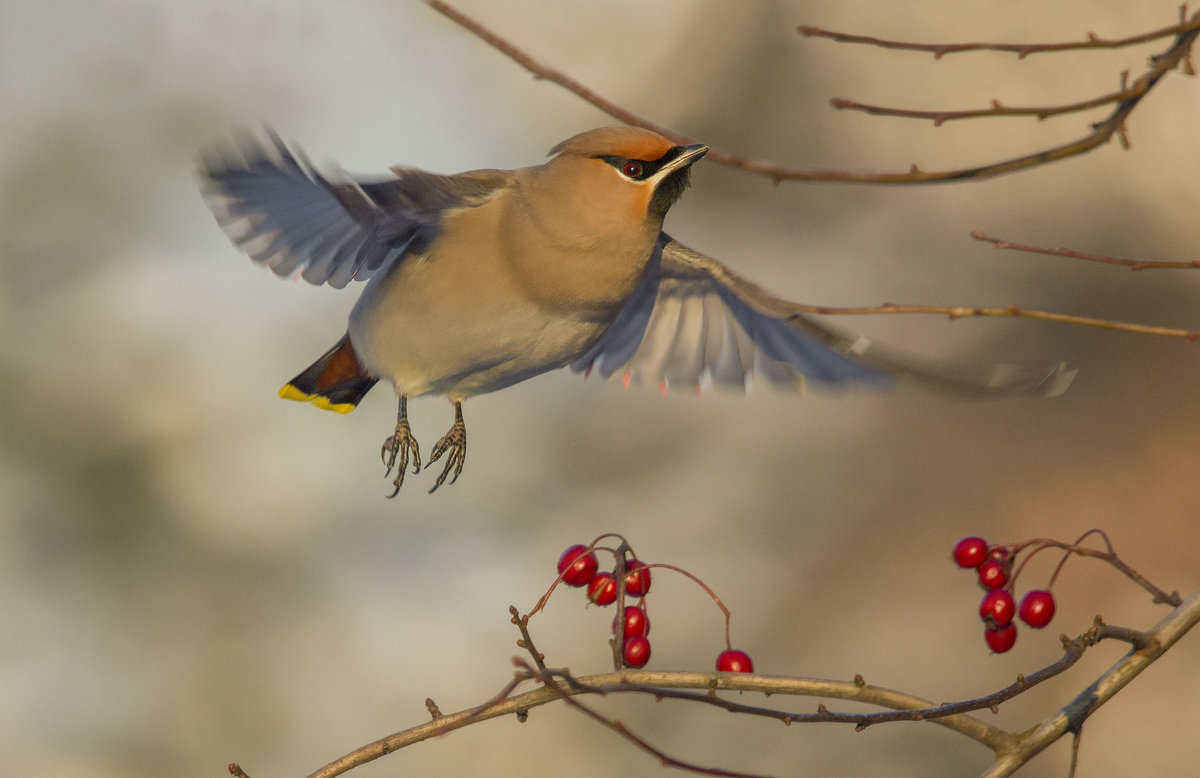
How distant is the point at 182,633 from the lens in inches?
278

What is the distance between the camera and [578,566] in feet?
7.41

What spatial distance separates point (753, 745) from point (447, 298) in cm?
447

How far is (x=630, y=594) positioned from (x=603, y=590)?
0.29 ft

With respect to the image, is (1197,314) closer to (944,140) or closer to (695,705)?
(944,140)

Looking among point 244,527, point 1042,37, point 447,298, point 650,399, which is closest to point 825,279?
point 650,399

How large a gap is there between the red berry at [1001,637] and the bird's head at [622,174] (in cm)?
111

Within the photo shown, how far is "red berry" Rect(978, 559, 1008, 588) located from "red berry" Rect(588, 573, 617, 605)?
0.68 meters

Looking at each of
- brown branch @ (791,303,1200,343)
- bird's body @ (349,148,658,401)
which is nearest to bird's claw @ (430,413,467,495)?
bird's body @ (349,148,658,401)

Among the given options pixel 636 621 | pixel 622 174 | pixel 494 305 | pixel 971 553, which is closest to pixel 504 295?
pixel 494 305

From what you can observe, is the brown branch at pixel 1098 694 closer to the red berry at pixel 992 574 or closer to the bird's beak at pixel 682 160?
the red berry at pixel 992 574

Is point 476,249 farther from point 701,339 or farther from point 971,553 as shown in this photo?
point 971,553

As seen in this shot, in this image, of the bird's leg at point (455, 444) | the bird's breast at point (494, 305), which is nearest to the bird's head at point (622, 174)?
the bird's breast at point (494, 305)

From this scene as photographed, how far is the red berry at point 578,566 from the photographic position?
7.15 feet

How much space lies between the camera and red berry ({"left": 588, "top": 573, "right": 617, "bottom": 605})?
218 cm
